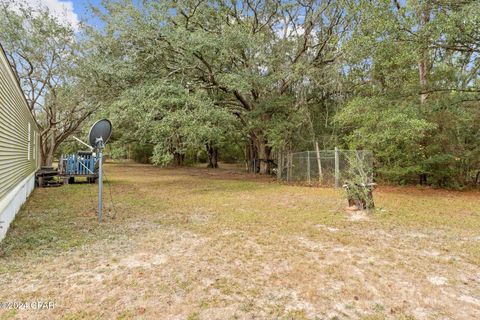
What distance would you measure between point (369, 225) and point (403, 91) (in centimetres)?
580

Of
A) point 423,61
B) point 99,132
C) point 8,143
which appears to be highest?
point 423,61

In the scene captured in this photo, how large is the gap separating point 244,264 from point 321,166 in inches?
310

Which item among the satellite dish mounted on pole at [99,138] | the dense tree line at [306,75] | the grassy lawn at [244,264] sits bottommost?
the grassy lawn at [244,264]

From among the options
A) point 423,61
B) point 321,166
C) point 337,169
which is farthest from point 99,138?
point 423,61

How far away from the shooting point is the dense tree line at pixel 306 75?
7.65m

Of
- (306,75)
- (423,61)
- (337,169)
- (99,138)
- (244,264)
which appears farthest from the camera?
(306,75)

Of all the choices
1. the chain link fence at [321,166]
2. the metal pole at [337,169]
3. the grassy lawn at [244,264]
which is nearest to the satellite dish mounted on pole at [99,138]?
the grassy lawn at [244,264]

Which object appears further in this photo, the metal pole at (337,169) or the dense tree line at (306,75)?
the metal pole at (337,169)

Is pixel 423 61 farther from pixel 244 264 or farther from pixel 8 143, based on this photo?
pixel 8 143

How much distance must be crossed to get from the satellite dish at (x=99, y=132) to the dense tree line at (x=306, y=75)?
11.5ft

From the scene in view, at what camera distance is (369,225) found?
5.04m

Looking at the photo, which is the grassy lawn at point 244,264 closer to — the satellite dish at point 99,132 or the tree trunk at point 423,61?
the satellite dish at point 99,132

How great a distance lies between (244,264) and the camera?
130 inches

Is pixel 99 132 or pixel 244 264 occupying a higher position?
pixel 99 132
